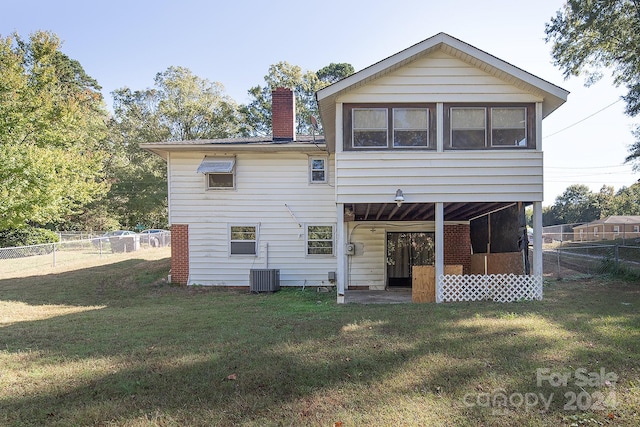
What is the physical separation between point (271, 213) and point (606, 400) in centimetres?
1019

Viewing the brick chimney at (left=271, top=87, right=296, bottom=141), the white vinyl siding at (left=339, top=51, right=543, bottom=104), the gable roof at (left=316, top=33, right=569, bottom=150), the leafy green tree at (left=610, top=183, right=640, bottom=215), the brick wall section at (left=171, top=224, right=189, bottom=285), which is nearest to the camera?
the gable roof at (left=316, top=33, right=569, bottom=150)

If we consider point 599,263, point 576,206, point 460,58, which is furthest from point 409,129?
point 576,206

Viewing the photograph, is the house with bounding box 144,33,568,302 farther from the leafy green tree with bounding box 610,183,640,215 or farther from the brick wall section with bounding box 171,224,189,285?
the leafy green tree with bounding box 610,183,640,215

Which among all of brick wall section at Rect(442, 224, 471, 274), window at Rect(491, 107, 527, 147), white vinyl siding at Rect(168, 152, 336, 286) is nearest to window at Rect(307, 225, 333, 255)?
white vinyl siding at Rect(168, 152, 336, 286)

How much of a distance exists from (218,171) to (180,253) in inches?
122

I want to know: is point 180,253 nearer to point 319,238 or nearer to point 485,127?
point 319,238

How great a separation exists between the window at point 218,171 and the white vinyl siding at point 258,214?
8.8 inches

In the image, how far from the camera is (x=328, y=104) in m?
9.31

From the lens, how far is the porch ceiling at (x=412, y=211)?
398 inches

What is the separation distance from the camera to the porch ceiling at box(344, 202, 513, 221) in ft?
33.2

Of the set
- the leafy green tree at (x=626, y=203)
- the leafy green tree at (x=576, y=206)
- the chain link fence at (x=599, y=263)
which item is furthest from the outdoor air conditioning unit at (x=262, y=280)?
the leafy green tree at (x=576, y=206)

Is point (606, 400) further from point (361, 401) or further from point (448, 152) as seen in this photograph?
point (448, 152)

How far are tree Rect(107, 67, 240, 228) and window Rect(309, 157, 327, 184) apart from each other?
76.7 feet

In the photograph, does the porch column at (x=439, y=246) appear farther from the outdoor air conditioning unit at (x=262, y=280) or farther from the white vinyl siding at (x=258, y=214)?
the outdoor air conditioning unit at (x=262, y=280)
